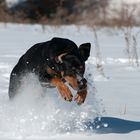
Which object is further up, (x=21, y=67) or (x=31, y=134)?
(x=21, y=67)

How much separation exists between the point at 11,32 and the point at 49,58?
9936 millimetres

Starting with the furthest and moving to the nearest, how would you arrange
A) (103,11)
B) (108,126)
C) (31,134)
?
(103,11) < (108,126) < (31,134)

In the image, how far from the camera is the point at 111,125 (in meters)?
5.53

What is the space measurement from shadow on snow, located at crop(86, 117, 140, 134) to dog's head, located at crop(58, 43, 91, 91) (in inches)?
20.0

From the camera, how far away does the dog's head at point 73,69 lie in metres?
4.98

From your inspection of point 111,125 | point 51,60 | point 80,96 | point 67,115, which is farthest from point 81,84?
point 111,125

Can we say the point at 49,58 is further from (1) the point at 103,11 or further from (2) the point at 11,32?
(1) the point at 103,11

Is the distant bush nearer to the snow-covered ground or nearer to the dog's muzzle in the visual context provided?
the snow-covered ground

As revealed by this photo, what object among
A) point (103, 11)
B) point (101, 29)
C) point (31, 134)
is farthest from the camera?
point (103, 11)

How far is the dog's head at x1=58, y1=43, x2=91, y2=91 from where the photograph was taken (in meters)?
4.98

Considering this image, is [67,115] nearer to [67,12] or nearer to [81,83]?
[81,83]

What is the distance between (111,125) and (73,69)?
774mm

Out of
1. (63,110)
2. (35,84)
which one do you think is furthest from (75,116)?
(35,84)

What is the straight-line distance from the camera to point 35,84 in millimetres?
5672
